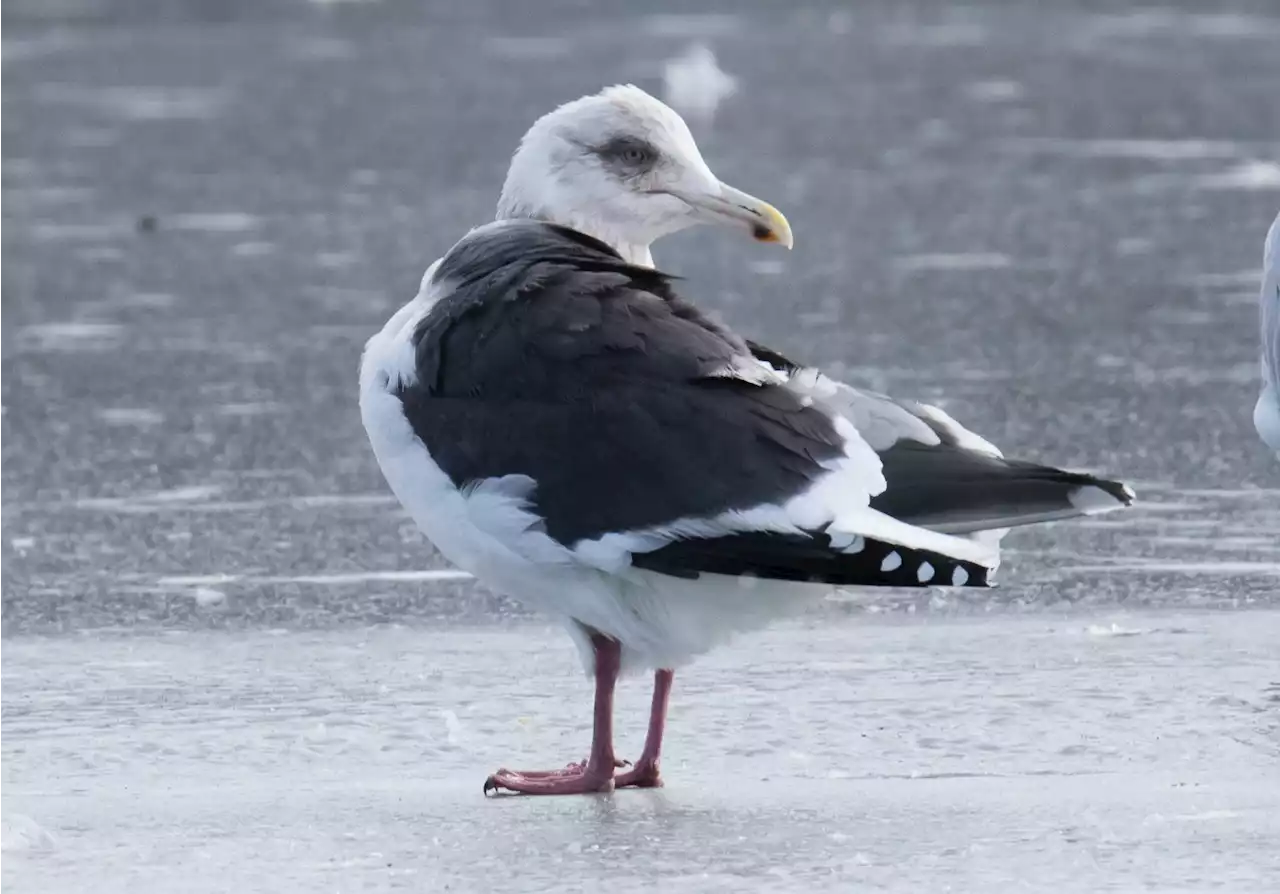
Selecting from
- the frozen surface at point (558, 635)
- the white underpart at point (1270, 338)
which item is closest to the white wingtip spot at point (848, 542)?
the frozen surface at point (558, 635)

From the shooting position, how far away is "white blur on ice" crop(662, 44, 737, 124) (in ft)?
55.3

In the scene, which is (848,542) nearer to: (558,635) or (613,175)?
(613,175)

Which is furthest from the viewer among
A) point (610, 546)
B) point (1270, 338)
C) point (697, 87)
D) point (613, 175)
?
point (697, 87)

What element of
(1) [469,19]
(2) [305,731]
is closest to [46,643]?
(2) [305,731]

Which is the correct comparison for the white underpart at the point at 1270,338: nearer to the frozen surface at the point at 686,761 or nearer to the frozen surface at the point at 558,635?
the frozen surface at the point at 558,635

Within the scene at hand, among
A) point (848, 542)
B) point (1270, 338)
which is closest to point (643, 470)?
point (848, 542)

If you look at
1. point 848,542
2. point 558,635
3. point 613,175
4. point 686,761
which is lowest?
point 558,635

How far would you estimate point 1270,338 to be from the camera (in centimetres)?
662

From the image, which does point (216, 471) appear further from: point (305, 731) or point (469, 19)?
point (469, 19)

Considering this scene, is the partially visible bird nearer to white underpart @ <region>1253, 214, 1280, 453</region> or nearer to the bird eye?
the bird eye

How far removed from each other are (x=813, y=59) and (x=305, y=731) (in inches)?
625

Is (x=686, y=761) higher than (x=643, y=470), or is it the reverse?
(x=643, y=470)

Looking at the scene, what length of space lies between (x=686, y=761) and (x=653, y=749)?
13 cm

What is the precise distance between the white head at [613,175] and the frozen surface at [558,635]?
961 mm
